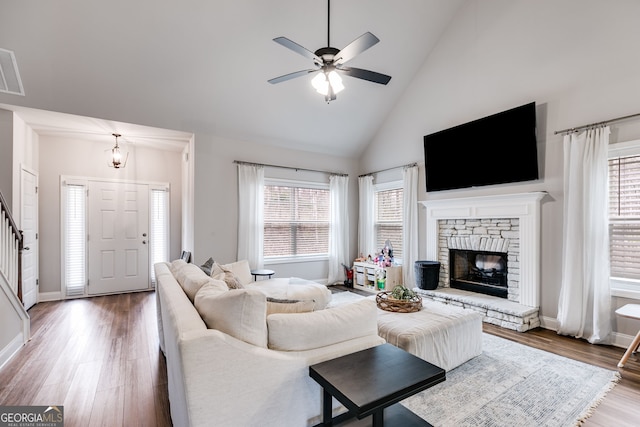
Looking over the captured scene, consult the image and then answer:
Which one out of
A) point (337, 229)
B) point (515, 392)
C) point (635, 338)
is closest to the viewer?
point (515, 392)

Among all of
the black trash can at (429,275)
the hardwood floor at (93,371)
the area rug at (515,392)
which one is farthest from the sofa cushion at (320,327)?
the black trash can at (429,275)

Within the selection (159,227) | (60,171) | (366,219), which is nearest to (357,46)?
(366,219)

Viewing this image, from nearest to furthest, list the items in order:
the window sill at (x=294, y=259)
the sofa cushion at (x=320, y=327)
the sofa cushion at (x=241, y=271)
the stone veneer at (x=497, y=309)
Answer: the sofa cushion at (x=320, y=327)
the stone veneer at (x=497, y=309)
the sofa cushion at (x=241, y=271)
the window sill at (x=294, y=259)

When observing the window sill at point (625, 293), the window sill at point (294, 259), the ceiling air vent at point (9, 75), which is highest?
the ceiling air vent at point (9, 75)

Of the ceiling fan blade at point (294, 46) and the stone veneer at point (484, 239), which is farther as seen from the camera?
the stone veneer at point (484, 239)

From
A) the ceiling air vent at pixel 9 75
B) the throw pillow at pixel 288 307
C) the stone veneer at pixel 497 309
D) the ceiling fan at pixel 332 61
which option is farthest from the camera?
the stone veneer at pixel 497 309

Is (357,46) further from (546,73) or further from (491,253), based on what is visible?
(491,253)

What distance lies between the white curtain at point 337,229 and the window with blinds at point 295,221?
0.45 ft

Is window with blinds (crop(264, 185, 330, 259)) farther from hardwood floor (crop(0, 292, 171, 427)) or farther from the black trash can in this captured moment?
hardwood floor (crop(0, 292, 171, 427))

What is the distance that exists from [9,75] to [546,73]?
263 inches

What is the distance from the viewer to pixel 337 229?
6402 millimetres

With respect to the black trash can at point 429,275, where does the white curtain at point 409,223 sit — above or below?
above

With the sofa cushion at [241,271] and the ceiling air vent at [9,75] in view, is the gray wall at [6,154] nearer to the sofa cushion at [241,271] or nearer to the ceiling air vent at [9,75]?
the ceiling air vent at [9,75]

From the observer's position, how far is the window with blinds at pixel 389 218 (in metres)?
5.98
